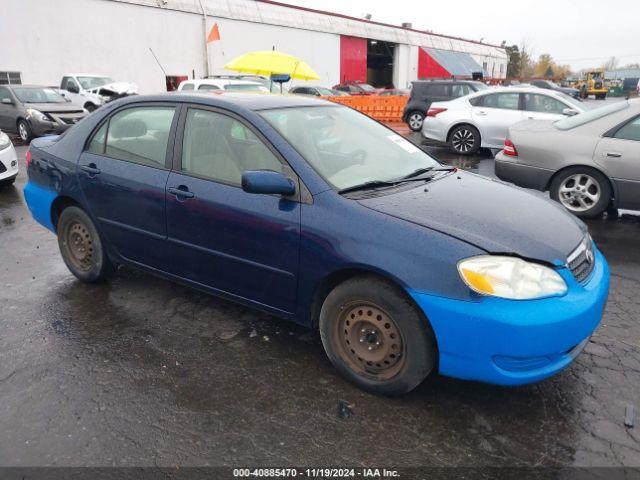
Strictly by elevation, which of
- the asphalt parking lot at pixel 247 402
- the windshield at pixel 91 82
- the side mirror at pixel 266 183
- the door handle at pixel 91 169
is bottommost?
the asphalt parking lot at pixel 247 402

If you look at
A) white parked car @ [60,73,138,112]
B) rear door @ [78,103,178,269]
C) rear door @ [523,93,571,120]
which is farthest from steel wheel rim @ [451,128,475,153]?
white parked car @ [60,73,138,112]

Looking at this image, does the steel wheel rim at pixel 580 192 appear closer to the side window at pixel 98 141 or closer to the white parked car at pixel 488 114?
the white parked car at pixel 488 114

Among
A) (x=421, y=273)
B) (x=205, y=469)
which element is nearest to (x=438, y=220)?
(x=421, y=273)

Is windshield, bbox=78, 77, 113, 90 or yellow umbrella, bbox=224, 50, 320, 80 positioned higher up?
yellow umbrella, bbox=224, 50, 320, 80

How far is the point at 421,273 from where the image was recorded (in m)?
2.48

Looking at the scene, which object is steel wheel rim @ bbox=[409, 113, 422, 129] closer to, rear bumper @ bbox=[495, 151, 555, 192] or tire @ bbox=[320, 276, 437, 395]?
rear bumper @ bbox=[495, 151, 555, 192]

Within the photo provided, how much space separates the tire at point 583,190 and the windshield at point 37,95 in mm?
13145

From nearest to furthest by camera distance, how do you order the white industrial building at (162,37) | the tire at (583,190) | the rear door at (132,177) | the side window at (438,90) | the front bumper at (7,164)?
the rear door at (132,177) < the tire at (583,190) < the front bumper at (7,164) < the side window at (438,90) < the white industrial building at (162,37)

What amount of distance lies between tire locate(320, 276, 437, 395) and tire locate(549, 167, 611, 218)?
434 centimetres

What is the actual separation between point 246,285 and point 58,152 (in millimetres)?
2226

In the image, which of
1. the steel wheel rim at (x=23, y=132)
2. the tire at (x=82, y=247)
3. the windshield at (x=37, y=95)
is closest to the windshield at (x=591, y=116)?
the tire at (x=82, y=247)

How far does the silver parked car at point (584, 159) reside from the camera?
5.65 metres

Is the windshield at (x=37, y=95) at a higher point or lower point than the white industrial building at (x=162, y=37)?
lower

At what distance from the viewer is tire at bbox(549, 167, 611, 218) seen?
5875mm
